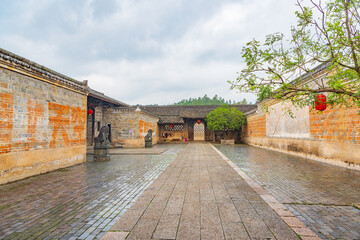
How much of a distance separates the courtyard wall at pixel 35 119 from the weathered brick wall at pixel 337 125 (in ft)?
29.3

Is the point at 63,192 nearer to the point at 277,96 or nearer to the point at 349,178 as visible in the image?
the point at 277,96

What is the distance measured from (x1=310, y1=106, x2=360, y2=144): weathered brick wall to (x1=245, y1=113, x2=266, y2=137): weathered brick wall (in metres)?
6.11

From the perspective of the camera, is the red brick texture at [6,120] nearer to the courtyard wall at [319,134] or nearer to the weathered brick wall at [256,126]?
the courtyard wall at [319,134]

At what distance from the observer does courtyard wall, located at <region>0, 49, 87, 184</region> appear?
481cm

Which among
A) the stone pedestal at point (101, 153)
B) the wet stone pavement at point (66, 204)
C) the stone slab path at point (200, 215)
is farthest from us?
the stone pedestal at point (101, 153)

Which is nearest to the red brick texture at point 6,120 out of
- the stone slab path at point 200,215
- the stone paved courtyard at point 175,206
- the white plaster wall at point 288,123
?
the stone paved courtyard at point 175,206

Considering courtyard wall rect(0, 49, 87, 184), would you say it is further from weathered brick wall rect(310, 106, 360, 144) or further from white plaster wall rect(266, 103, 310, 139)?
weathered brick wall rect(310, 106, 360, 144)

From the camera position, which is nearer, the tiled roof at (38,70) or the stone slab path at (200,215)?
the stone slab path at (200,215)

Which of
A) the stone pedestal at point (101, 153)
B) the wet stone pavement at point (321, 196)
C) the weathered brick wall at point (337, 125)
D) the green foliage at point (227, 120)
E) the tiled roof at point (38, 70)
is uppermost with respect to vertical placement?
the tiled roof at point (38, 70)

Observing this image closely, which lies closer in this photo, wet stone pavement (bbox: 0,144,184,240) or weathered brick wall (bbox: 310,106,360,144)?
wet stone pavement (bbox: 0,144,184,240)

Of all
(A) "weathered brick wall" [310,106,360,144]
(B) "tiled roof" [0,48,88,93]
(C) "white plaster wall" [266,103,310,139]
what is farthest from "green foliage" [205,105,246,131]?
(B) "tiled roof" [0,48,88,93]

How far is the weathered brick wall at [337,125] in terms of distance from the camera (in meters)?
6.40

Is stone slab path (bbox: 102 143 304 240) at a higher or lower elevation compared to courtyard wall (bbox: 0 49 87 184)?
lower

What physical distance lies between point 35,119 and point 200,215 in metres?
5.66
